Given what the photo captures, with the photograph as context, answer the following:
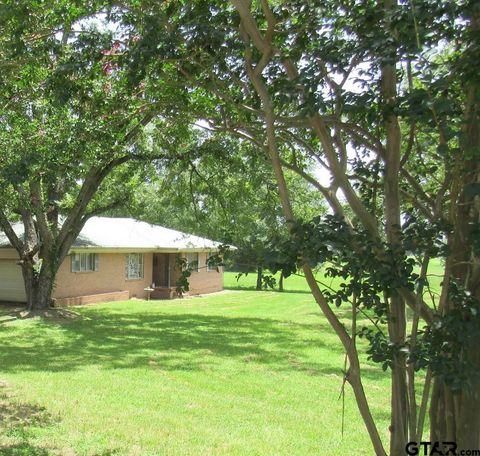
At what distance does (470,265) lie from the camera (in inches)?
129

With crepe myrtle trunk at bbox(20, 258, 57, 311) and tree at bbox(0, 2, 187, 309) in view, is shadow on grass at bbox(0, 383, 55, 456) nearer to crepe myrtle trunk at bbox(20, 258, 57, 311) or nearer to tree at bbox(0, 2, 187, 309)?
tree at bbox(0, 2, 187, 309)

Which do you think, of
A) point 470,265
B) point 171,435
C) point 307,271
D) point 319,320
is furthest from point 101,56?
point 319,320

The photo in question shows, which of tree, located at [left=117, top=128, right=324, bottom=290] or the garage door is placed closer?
tree, located at [left=117, top=128, right=324, bottom=290]

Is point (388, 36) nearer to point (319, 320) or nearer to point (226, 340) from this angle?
point (226, 340)

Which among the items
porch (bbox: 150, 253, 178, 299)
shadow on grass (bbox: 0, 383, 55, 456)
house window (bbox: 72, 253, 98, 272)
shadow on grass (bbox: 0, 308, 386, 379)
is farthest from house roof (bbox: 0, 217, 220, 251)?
shadow on grass (bbox: 0, 383, 55, 456)

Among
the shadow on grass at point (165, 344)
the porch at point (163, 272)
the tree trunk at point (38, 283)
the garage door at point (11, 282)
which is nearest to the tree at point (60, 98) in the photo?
the tree trunk at point (38, 283)

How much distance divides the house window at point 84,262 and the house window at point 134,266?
2.21m

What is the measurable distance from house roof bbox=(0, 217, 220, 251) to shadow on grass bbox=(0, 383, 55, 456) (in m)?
15.2

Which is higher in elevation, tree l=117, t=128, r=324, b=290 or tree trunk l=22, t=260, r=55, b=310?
tree l=117, t=128, r=324, b=290

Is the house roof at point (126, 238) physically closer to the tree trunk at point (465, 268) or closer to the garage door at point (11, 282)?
the garage door at point (11, 282)

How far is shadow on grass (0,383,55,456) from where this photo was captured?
224 inches

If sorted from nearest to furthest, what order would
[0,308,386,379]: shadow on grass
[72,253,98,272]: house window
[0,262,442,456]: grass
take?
[0,262,442,456]: grass, [0,308,386,379]: shadow on grass, [72,253,98,272]: house window

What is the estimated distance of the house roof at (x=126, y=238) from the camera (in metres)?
23.8

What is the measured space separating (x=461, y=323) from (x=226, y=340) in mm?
12198
